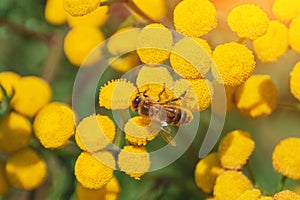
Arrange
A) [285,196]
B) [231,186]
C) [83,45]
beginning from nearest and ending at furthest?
1. [285,196]
2. [231,186]
3. [83,45]

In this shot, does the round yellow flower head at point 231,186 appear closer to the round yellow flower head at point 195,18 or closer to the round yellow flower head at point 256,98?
the round yellow flower head at point 256,98

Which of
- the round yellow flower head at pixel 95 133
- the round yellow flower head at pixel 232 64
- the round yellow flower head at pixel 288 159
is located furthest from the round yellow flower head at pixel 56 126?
the round yellow flower head at pixel 288 159

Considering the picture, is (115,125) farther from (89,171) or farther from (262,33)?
(262,33)

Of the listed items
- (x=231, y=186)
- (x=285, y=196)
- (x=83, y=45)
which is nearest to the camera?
(x=285, y=196)

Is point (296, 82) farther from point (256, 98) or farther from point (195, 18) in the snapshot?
point (195, 18)

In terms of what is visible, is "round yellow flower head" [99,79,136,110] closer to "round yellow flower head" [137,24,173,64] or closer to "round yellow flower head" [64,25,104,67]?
"round yellow flower head" [137,24,173,64]

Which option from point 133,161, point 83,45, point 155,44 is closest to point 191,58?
point 155,44

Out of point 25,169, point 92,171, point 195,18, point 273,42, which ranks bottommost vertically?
point 25,169
